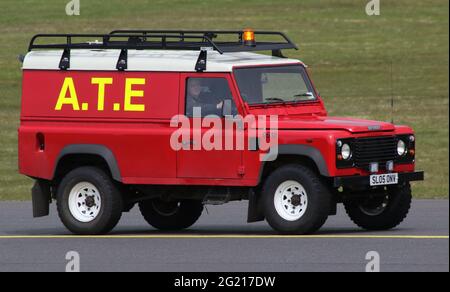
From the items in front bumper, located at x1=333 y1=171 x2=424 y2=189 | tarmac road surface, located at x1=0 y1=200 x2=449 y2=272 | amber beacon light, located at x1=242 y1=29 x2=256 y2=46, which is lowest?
tarmac road surface, located at x1=0 y1=200 x2=449 y2=272

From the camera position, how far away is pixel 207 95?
17.5m

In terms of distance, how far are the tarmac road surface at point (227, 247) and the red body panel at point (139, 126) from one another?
0.74 metres

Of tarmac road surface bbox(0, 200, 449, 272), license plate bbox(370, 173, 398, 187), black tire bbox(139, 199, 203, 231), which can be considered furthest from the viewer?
black tire bbox(139, 199, 203, 231)

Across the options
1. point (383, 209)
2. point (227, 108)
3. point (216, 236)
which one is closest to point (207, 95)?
point (227, 108)

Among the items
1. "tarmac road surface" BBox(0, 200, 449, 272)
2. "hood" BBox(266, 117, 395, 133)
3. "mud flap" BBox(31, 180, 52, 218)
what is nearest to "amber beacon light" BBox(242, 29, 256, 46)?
"hood" BBox(266, 117, 395, 133)

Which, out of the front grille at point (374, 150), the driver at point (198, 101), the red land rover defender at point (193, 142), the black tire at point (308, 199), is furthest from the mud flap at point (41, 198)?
the front grille at point (374, 150)

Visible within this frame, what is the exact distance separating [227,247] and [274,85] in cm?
240

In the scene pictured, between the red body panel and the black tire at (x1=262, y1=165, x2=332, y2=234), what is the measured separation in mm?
254

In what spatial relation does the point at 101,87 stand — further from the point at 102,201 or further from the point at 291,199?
the point at 291,199

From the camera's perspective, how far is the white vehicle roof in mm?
17547

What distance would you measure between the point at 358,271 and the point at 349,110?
1842cm

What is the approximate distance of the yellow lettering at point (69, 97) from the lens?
58.7 feet

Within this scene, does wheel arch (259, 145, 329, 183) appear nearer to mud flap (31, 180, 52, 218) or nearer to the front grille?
the front grille
